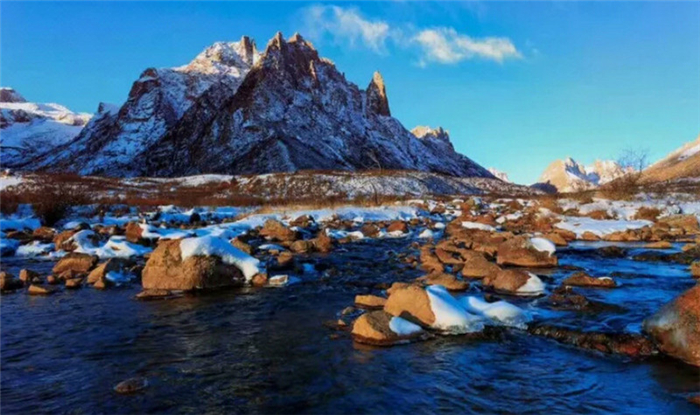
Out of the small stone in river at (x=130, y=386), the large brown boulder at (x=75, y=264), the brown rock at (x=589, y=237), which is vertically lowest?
the small stone in river at (x=130, y=386)

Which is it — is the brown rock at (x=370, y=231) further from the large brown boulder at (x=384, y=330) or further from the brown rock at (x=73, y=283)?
the large brown boulder at (x=384, y=330)

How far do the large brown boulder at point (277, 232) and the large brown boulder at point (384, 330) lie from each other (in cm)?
1383

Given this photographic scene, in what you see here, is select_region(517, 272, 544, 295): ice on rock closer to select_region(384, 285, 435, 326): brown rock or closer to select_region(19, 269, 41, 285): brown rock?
select_region(384, 285, 435, 326): brown rock

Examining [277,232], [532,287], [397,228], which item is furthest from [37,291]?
[397,228]

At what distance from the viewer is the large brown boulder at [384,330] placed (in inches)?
313

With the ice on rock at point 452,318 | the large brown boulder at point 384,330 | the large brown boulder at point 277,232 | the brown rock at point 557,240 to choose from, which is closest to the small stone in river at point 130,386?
the large brown boulder at point 384,330

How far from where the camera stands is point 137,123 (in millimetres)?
162750

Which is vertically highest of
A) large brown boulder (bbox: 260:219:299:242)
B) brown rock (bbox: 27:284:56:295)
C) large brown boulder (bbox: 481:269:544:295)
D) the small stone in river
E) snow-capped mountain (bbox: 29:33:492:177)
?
snow-capped mountain (bbox: 29:33:492:177)

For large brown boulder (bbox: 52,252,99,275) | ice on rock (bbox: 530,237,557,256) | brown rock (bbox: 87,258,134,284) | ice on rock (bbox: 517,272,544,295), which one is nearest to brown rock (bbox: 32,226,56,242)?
large brown boulder (bbox: 52,252,99,275)

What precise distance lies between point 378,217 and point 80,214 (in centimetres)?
2065

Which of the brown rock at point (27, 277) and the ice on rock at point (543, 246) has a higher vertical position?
the ice on rock at point (543, 246)

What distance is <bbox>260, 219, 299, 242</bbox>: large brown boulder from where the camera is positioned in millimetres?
22223

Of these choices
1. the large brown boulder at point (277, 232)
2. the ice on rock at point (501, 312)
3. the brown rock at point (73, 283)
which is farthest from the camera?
the large brown boulder at point (277, 232)

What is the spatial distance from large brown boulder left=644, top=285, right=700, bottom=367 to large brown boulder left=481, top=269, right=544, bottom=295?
3.82 meters
